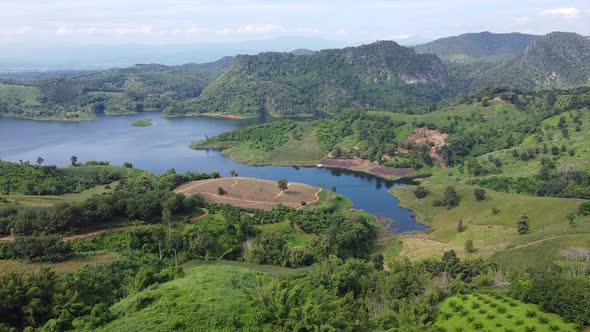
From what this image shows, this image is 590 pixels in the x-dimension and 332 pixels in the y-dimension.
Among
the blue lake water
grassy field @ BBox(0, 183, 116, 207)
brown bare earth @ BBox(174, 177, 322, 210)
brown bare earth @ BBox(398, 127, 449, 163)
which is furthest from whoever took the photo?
brown bare earth @ BBox(398, 127, 449, 163)

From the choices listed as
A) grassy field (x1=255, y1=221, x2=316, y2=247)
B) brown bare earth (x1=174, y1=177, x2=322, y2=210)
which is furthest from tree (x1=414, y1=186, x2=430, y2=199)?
grassy field (x1=255, y1=221, x2=316, y2=247)

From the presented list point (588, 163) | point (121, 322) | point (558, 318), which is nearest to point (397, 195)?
point (588, 163)

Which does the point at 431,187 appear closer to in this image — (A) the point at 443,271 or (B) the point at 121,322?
(A) the point at 443,271

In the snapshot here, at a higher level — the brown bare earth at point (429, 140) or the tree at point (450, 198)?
the brown bare earth at point (429, 140)

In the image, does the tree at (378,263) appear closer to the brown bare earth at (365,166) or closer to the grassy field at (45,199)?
the grassy field at (45,199)

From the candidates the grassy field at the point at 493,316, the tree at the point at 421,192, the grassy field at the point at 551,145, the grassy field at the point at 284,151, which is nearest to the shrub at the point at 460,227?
the tree at the point at 421,192

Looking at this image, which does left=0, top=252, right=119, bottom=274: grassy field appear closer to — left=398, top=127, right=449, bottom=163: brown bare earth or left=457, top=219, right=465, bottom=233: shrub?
left=457, top=219, right=465, bottom=233: shrub

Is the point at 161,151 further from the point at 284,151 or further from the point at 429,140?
the point at 429,140
